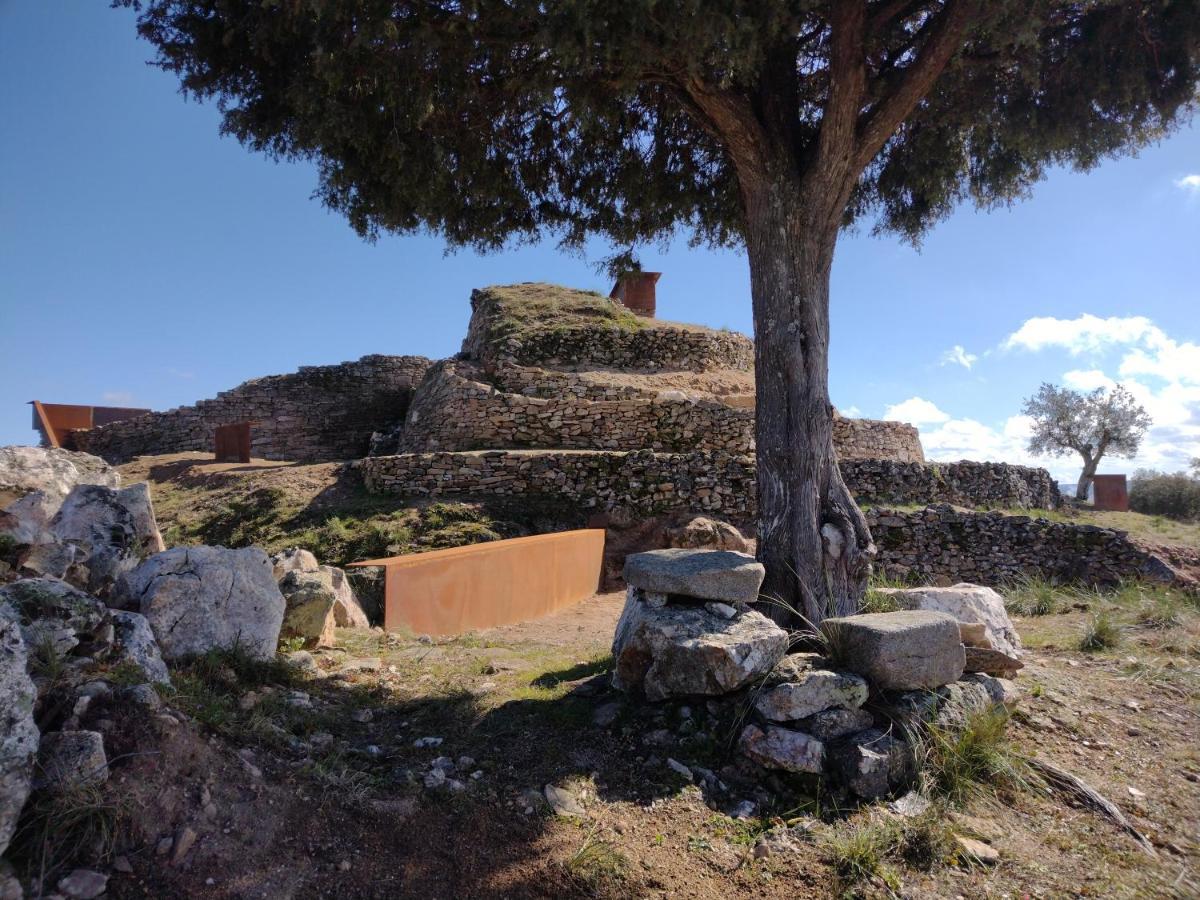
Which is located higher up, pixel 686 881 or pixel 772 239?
pixel 772 239

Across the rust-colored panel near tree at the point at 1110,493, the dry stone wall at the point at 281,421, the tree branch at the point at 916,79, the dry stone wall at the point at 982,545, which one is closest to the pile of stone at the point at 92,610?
the tree branch at the point at 916,79

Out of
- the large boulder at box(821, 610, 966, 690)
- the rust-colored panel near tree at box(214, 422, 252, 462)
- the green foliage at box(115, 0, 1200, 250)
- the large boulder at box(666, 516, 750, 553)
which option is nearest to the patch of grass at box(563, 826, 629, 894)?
the large boulder at box(821, 610, 966, 690)

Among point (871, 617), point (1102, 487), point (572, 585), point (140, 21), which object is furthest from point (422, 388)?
point (1102, 487)

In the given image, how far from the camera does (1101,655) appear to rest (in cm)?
666

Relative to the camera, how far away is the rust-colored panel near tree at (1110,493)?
26.7 meters

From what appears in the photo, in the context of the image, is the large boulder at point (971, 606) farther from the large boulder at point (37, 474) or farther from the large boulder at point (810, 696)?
the large boulder at point (37, 474)

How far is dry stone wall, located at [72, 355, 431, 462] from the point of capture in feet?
83.6

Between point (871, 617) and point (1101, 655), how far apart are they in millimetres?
3152

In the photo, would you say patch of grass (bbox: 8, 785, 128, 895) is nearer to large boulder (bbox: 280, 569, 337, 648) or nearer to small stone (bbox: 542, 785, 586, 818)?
small stone (bbox: 542, 785, 586, 818)

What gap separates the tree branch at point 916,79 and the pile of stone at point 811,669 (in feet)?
14.1

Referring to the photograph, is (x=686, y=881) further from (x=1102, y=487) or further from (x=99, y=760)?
(x=1102, y=487)

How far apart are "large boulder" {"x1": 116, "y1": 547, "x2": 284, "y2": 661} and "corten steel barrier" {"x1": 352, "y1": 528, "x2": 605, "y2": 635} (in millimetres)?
2823

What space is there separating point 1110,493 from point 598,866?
3053 cm

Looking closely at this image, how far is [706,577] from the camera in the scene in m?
5.32
